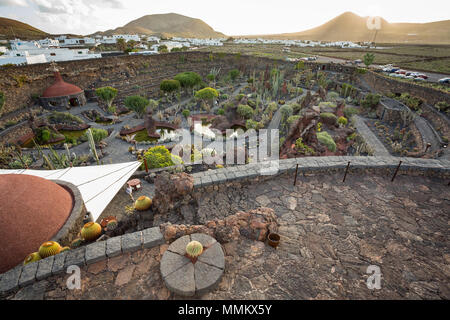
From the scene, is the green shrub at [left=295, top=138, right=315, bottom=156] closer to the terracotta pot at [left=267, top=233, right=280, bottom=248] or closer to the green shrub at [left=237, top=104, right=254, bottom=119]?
the terracotta pot at [left=267, top=233, right=280, bottom=248]

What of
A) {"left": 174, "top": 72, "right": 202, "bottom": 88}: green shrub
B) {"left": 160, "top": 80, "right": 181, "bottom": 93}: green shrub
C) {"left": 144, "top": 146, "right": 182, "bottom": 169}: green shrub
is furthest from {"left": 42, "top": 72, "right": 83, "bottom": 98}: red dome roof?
{"left": 144, "top": 146, "right": 182, "bottom": 169}: green shrub

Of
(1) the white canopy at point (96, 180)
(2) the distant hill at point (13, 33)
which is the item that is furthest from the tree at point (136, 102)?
(2) the distant hill at point (13, 33)

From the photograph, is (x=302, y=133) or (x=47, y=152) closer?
(x=302, y=133)

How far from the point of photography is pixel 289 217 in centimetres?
566

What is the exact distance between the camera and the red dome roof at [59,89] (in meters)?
25.1

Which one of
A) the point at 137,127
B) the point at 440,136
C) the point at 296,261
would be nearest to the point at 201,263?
the point at 296,261

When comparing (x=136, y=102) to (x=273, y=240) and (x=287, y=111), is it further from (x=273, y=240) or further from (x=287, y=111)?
(x=273, y=240)

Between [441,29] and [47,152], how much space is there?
8187 inches

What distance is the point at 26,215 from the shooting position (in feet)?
18.6

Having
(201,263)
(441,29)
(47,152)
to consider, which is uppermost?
(441,29)

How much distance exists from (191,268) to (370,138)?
19.9m

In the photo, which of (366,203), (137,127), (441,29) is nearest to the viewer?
(366,203)
